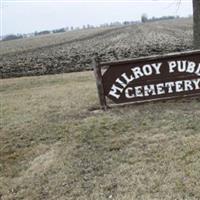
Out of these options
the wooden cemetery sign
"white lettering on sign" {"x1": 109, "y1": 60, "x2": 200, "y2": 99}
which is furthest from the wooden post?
"white lettering on sign" {"x1": 109, "y1": 60, "x2": 200, "y2": 99}

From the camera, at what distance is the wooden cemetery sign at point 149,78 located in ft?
25.3

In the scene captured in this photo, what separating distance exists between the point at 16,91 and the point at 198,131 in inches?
276

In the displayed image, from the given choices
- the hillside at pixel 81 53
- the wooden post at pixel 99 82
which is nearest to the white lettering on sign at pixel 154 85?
the wooden post at pixel 99 82

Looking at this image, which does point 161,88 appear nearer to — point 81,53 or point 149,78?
point 149,78

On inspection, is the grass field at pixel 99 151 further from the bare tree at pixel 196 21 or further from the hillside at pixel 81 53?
the hillside at pixel 81 53

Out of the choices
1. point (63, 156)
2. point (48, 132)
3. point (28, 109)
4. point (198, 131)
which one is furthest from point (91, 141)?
point (28, 109)

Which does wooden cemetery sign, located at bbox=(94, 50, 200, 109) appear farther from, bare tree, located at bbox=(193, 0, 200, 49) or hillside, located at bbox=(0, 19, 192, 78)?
hillside, located at bbox=(0, 19, 192, 78)

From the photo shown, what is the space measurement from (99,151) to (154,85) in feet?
8.16

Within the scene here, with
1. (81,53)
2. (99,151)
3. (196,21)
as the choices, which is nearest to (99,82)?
(99,151)

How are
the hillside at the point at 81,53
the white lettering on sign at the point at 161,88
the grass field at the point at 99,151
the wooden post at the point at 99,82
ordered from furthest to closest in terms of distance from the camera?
the hillside at the point at 81,53 → the white lettering on sign at the point at 161,88 → the wooden post at the point at 99,82 → the grass field at the point at 99,151

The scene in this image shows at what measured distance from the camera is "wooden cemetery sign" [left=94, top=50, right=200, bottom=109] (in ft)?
25.3

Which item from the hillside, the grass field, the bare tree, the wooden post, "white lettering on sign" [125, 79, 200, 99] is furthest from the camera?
the hillside

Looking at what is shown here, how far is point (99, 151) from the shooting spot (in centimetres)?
576

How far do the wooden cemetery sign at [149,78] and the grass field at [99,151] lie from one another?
0.22m
